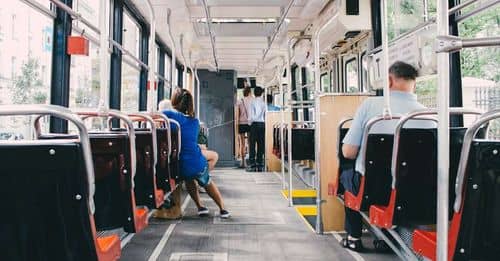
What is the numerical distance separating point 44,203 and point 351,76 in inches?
257

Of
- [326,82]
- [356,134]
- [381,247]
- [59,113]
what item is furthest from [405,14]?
[326,82]

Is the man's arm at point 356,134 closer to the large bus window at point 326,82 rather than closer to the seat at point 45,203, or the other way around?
the seat at point 45,203

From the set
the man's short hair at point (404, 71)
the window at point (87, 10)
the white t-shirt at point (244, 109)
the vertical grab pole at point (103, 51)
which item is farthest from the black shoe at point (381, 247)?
the white t-shirt at point (244, 109)

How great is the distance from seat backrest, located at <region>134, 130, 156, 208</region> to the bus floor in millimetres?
500

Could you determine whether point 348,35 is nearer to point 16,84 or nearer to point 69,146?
point 16,84

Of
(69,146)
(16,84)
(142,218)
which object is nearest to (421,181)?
(142,218)

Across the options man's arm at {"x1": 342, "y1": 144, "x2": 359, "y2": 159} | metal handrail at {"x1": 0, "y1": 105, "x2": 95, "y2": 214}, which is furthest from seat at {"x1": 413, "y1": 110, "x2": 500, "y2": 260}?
man's arm at {"x1": 342, "y1": 144, "x2": 359, "y2": 159}

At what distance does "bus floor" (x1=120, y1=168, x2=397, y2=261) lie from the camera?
3.31 metres

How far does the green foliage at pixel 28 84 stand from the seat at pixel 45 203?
171cm

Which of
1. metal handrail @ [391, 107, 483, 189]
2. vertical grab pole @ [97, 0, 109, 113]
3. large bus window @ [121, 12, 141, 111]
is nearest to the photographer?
metal handrail @ [391, 107, 483, 189]

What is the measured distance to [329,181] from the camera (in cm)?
407

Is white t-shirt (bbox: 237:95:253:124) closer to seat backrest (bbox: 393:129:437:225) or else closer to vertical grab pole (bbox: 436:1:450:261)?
seat backrest (bbox: 393:129:437:225)

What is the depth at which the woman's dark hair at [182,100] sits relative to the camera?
446 cm

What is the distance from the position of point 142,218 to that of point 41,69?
1479 millimetres
